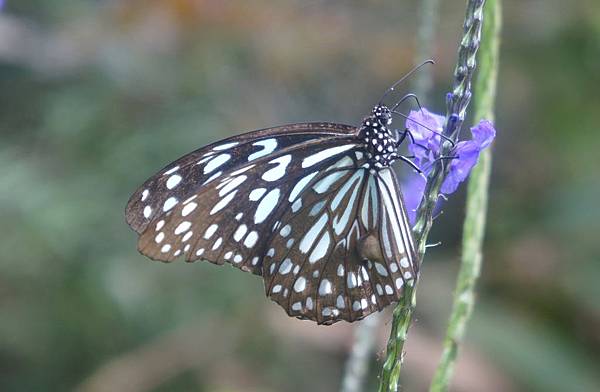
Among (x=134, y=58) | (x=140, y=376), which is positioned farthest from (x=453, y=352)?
(x=134, y=58)

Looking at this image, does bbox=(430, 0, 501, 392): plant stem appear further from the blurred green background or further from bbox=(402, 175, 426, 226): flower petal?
the blurred green background

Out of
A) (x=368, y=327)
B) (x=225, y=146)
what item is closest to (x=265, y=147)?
(x=225, y=146)

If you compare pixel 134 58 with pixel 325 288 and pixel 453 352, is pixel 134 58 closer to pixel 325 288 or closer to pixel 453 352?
pixel 325 288


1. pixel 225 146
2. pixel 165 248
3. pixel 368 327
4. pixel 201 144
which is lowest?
pixel 368 327

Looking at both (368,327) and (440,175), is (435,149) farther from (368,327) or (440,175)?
(368,327)

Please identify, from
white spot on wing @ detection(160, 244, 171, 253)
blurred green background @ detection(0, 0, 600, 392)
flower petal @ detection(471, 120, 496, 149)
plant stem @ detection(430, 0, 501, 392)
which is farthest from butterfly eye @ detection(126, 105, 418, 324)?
blurred green background @ detection(0, 0, 600, 392)

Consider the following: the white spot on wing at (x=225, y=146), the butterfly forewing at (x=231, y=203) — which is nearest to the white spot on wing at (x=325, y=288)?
the butterfly forewing at (x=231, y=203)

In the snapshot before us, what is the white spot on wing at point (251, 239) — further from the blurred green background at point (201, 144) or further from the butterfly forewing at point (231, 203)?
the blurred green background at point (201, 144)
